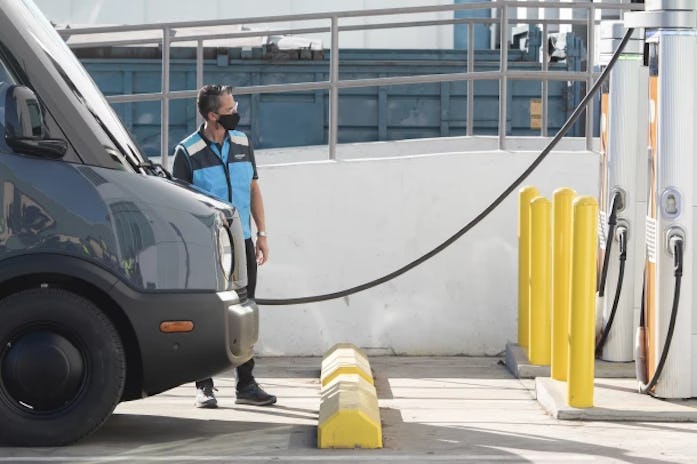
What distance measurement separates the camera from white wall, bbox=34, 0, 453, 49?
798 inches

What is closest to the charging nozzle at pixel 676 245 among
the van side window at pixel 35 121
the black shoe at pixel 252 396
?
the black shoe at pixel 252 396

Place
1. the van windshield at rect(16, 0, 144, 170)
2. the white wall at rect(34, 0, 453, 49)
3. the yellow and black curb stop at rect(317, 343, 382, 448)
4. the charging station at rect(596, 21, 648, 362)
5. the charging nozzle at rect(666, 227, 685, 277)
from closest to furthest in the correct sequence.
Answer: the yellow and black curb stop at rect(317, 343, 382, 448) < the van windshield at rect(16, 0, 144, 170) < the charging nozzle at rect(666, 227, 685, 277) < the charging station at rect(596, 21, 648, 362) < the white wall at rect(34, 0, 453, 49)

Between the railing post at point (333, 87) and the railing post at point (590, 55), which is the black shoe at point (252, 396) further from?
the railing post at point (590, 55)

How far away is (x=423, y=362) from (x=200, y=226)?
4.21m

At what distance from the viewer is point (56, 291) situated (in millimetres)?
7629

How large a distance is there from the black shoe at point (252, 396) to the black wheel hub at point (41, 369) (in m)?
1.86

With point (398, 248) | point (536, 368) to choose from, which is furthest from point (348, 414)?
point (398, 248)

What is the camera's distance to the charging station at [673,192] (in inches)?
357

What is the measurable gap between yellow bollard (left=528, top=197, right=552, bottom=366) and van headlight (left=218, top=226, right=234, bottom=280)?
10.6ft

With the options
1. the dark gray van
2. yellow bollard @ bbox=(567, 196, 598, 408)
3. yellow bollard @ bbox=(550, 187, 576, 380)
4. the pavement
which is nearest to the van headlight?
the dark gray van

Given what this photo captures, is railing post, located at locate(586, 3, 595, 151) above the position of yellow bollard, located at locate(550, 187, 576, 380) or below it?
above

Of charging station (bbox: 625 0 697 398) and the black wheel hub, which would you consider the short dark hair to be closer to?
the black wheel hub

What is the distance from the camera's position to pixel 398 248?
1202 cm

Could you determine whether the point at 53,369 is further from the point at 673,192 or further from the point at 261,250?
the point at 673,192
